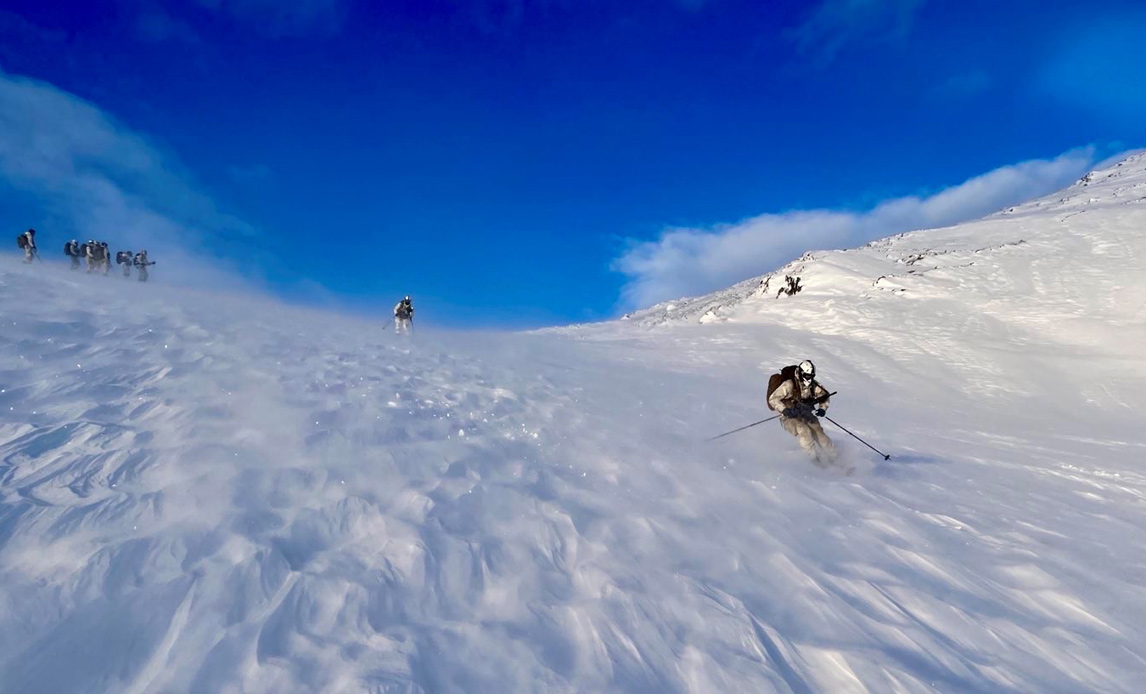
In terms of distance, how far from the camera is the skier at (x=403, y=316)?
24703mm

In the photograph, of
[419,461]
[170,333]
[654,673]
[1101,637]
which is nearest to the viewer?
[654,673]

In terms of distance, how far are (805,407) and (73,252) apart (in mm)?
34401

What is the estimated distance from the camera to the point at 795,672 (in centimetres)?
419

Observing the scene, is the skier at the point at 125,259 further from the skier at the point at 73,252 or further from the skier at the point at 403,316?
the skier at the point at 403,316

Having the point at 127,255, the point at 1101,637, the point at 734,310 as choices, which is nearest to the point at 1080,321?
the point at 734,310

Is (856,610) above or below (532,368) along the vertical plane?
below

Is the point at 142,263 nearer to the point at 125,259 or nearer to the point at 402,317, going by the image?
the point at 125,259

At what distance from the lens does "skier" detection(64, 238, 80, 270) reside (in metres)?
26.6

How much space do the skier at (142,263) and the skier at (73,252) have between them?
89.5 inches

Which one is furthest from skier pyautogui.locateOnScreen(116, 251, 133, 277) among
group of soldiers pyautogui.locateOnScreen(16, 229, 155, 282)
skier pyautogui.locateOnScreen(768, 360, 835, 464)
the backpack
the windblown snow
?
skier pyautogui.locateOnScreen(768, 360, 835, 464)

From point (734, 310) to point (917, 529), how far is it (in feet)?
103

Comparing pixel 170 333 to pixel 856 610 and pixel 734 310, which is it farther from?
pixel 734 310

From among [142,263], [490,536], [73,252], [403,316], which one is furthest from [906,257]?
[73,252]

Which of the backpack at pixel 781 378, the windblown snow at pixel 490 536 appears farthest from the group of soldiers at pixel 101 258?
the backpack at pixel 781 378
